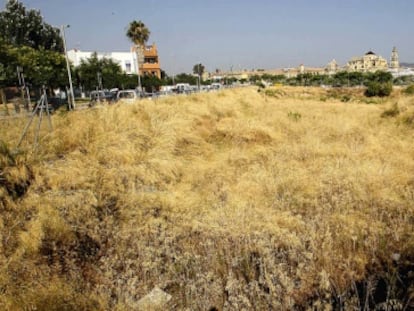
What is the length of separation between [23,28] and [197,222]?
132ft

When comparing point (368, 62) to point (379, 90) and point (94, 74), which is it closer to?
point (379, 90)

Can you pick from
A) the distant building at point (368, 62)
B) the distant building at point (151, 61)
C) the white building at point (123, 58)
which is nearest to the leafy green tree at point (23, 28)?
the white building at point (123, 58)

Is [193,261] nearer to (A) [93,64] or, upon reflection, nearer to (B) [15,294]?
(B) [15,294]

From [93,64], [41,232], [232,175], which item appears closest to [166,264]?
[41,232]

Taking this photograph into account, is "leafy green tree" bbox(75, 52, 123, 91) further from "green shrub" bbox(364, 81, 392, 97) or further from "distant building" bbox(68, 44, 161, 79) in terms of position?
"green shrub" bbox(364, 81, 392, 97)

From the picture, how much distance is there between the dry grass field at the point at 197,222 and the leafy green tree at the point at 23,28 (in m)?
32.3

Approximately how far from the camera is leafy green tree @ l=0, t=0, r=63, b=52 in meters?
34.1

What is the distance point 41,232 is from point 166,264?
1.84 m

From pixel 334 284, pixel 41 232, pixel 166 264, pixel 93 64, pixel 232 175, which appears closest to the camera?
pixel 334 284

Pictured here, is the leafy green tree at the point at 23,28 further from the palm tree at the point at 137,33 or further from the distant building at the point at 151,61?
the distant building at the point at 151,61

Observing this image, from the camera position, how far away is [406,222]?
174 inches

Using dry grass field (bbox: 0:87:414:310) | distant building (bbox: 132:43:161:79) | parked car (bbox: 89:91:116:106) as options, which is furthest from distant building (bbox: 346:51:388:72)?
dry grass field (bbox: 0:87:414:310)

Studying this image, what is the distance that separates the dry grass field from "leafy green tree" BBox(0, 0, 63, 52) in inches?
1270

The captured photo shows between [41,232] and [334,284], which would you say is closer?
[334,284]
